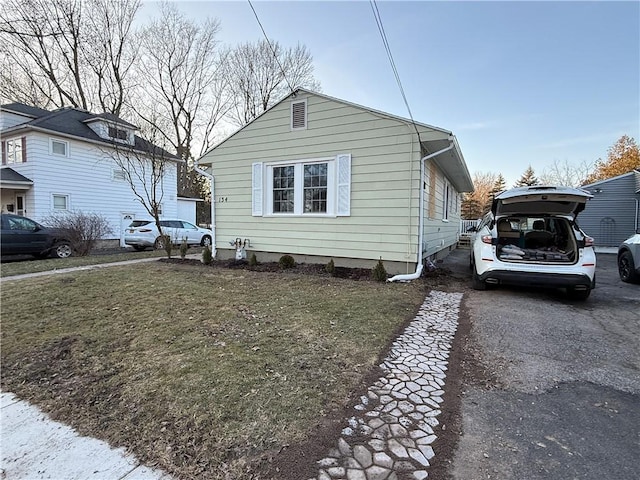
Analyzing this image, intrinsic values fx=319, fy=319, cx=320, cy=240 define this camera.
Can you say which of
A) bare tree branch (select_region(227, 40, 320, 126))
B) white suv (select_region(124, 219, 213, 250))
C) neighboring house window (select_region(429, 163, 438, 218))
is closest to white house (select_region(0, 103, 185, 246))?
white suv (select_region(124, 219, 213, 250))

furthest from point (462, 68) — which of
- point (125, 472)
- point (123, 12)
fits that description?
point (123, 12)

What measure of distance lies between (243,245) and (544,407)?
7.71m

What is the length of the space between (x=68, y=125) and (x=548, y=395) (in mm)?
20120

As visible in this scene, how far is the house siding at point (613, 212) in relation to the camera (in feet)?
48.4

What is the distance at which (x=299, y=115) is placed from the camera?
784cm

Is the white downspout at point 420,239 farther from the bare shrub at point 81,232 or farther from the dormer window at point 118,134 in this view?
the dormer window at point 118,134

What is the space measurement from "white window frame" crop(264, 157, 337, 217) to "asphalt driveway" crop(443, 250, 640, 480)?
411 cm

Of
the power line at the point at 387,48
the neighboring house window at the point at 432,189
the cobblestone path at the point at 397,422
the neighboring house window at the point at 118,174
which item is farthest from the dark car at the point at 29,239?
the cobblestone path at the point at 397,422

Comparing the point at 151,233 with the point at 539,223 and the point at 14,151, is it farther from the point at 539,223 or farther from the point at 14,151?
the point at 539,223

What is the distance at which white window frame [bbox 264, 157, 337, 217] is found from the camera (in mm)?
7574

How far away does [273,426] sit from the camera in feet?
6.68

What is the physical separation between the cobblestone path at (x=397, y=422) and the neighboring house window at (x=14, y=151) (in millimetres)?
18242

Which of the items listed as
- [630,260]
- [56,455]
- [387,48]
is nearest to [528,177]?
[630,260]

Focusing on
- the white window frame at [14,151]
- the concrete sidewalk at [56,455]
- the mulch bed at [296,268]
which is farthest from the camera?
the white window frame at [14,151]
